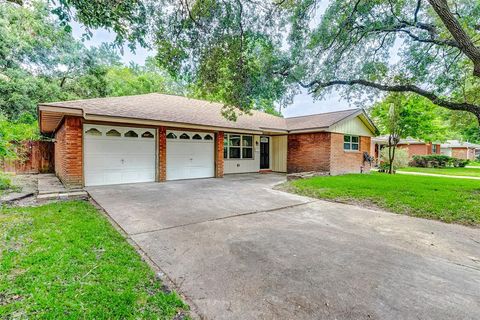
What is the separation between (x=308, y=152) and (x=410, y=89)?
619 centimetres

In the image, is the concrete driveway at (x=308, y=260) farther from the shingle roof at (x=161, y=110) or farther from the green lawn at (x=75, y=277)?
the shingle roof at (x=161, y=110)

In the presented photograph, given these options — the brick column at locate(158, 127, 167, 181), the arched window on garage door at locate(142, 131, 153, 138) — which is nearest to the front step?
the brick column at locate(158, 127, 167, 181)

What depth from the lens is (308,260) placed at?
332cm

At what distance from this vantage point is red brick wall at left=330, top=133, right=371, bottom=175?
1318 cm

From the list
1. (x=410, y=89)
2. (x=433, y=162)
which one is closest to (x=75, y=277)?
(x=410, y=89)

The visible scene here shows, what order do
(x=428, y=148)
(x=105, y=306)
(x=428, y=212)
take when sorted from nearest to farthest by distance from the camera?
1. (x=105, y=306)
2. (x=428, y=212)
3. (x=428, y=148)

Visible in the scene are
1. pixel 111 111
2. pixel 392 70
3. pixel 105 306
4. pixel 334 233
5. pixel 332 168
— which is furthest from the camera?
pixel 332 168

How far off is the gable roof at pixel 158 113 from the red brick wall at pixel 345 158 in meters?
1.14

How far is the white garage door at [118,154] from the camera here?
8.77m

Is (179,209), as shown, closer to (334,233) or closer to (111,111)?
(334,233)

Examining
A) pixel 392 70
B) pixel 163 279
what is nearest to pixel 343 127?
pixel 392 70

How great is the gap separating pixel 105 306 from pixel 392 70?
38.4ft

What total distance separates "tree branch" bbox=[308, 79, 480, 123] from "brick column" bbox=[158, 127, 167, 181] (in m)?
6.17

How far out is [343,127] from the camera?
13.6 meters
